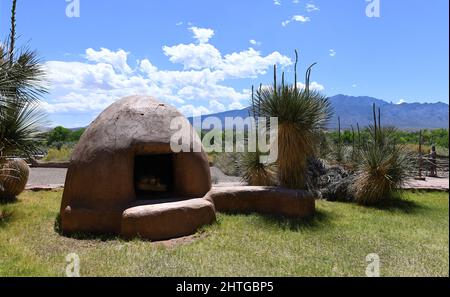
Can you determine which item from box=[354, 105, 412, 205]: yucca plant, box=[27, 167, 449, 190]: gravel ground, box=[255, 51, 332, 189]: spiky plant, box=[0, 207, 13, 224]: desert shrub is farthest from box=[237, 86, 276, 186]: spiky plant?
box=[0, 207, 13, 224]: desert shrub

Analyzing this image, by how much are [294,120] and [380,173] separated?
347 cm

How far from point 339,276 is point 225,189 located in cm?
427

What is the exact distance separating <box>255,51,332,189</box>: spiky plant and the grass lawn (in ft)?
4.75

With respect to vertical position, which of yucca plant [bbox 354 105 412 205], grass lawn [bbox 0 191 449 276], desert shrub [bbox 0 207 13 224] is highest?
yucca plant [bbox 354 105 412 205]

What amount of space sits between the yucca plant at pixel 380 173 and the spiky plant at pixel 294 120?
2.26 m

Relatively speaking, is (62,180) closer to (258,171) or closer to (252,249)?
(258,171)

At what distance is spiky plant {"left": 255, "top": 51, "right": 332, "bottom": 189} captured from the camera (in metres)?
9.30

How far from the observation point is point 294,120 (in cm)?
934

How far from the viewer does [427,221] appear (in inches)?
349

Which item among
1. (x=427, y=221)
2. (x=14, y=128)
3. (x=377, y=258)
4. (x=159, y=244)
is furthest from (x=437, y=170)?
(x=14, y=128)

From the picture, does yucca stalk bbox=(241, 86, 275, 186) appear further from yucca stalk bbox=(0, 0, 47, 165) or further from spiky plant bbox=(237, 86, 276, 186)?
yucca stalk bbox=(0, 0, 47, 165)

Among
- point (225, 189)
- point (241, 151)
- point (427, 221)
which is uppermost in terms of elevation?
point (241, 151)

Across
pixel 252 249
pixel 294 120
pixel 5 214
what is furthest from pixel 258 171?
pixel 5 214
